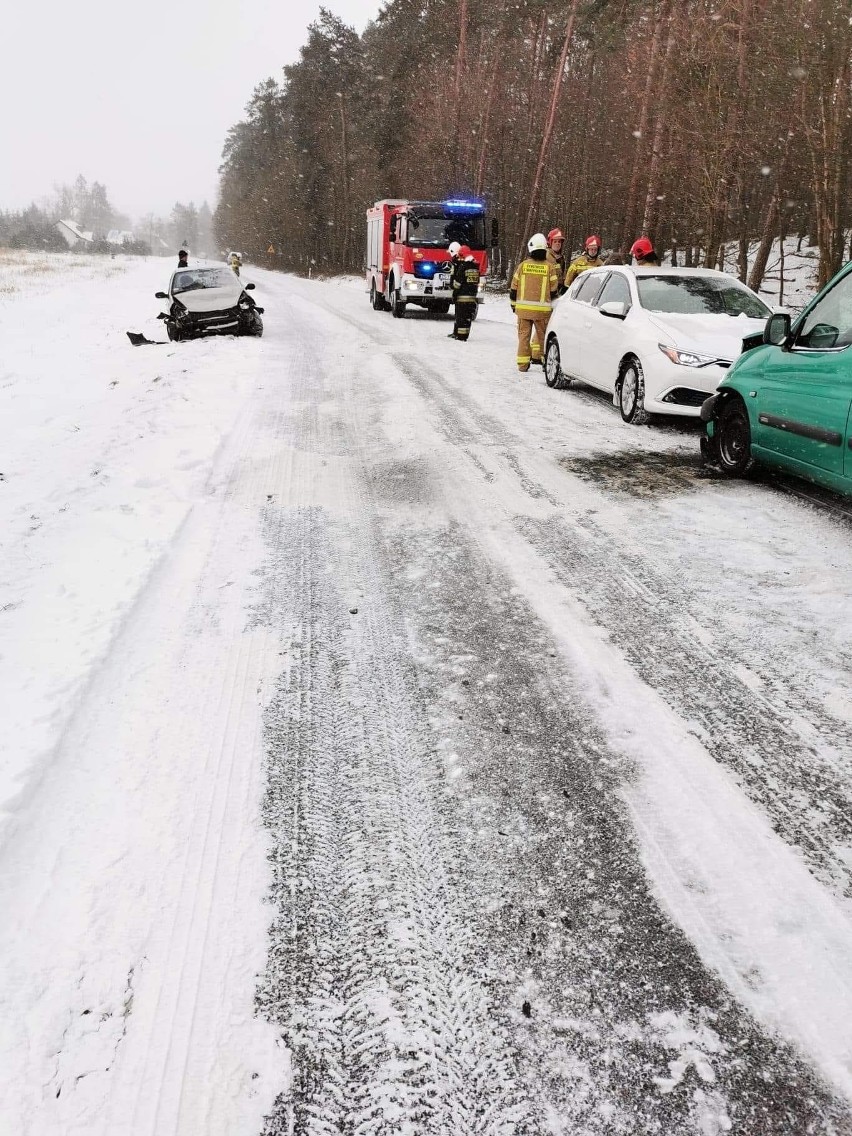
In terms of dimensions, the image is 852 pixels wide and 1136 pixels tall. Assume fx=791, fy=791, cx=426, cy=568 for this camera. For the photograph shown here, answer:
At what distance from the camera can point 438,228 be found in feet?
66.8

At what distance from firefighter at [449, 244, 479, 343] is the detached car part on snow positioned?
12.6 feet

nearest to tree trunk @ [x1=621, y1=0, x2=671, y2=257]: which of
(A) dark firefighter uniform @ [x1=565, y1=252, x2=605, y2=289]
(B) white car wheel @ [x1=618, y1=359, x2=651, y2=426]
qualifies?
(A) dark firefighter uniform @ [x1=565, y1=252, x2=605, y2=289]

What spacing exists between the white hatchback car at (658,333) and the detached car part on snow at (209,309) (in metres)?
7.69

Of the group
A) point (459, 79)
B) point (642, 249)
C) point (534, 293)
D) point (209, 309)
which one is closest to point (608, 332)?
point (534, 293)

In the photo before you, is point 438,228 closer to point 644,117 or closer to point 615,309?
point 644,117

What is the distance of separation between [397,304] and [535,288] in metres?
10.2

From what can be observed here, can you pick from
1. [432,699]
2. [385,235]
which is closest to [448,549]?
[432,699]

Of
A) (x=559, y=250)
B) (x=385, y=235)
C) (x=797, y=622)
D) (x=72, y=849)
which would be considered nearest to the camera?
(x=72, y=849)

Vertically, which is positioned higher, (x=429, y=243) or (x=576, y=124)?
(x=576, y=124)

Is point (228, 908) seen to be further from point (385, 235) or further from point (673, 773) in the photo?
point (385, 235)

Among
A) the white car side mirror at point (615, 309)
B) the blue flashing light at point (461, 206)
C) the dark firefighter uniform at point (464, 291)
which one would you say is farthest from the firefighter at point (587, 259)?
the blue flashing light at point (461, 206)

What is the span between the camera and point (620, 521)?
5387 mm

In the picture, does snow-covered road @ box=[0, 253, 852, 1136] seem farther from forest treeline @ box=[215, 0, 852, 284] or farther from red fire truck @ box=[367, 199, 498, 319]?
red fire truck @ box=[367, 199, 498, 319]

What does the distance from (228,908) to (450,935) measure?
2.07 feet
